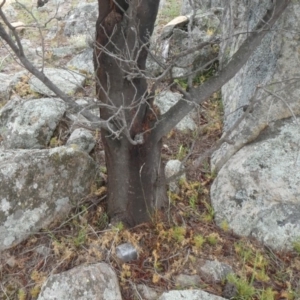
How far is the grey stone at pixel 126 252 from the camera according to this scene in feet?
10.1

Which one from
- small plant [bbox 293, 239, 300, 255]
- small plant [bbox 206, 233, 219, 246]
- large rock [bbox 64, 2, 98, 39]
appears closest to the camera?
small plant [bbox 293, 239, 300, 255]

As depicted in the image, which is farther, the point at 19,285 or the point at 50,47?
the point at 50,47

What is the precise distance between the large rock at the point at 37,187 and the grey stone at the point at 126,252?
2.10ft

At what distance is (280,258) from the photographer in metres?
3.17

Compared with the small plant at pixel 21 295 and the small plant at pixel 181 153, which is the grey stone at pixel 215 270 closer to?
the small plant at pixel 181 153

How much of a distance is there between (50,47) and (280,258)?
650 centimetres

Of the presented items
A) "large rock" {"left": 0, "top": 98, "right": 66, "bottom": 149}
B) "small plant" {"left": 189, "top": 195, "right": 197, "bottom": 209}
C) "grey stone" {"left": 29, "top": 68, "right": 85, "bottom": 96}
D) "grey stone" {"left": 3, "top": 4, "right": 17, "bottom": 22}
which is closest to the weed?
"small plant" {"left": 189, "top": 195, "right": 197, "bottom": 209}

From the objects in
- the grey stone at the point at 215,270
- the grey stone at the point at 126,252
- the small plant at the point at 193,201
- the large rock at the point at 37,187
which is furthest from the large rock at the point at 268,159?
the large rock at the point at 37,187

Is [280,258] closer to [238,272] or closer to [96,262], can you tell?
[238,272]

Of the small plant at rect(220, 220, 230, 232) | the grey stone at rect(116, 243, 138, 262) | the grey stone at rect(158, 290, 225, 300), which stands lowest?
the grey stone at rect(158, 290, 225, 300)

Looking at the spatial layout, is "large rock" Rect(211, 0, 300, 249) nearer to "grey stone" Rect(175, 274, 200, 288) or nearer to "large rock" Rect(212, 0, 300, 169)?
"large rock" Rect(212, 0, 300, 169)

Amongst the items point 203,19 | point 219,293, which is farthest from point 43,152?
point 203,19

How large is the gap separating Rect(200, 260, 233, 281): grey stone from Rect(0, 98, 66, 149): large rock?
2.14m

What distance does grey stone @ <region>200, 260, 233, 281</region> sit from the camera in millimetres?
3045
